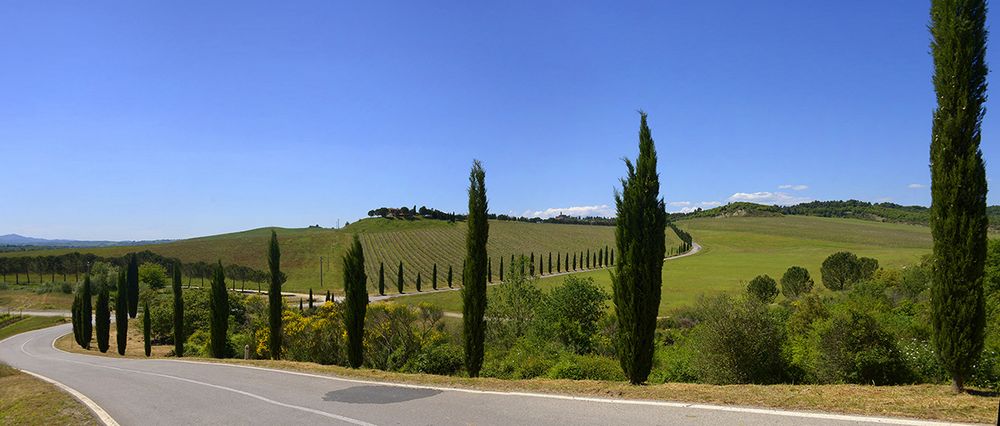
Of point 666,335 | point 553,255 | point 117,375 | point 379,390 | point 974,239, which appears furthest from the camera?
point 553,255

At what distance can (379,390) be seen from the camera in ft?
38.2

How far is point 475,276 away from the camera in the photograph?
15320 mm

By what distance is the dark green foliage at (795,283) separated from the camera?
4378 cm

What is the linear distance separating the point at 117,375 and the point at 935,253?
24.7 metres

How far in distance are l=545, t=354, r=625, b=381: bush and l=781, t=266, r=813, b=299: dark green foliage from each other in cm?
3298

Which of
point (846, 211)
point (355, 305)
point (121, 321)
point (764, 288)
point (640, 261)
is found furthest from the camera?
point (846, 211)

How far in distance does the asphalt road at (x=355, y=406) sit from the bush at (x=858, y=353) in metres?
8.00

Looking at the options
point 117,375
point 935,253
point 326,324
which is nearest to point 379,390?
point 935,253

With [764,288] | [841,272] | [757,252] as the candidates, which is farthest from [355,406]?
[757,252]

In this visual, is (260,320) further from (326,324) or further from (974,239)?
(974,239)

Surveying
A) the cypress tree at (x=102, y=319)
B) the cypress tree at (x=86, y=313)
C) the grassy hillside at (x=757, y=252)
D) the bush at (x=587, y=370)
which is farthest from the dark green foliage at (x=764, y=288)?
the cypress tree at (x=86, y=313)

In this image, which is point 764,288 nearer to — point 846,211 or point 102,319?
point 102,319

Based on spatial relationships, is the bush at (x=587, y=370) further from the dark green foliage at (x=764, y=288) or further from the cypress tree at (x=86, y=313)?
the cypress tree at (x=86, y=313)

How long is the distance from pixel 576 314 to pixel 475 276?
17.2m
